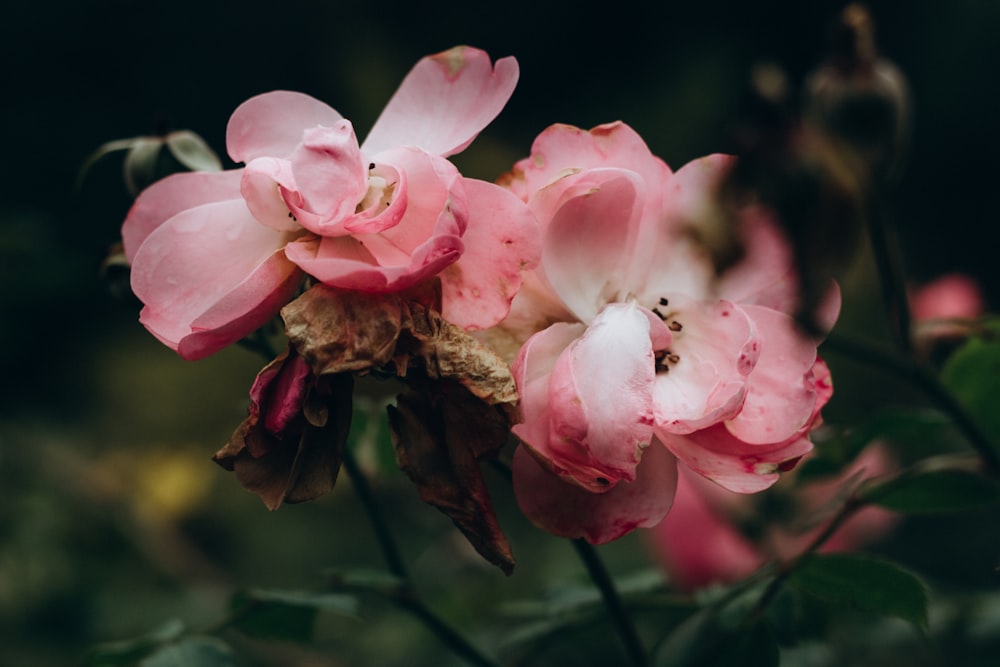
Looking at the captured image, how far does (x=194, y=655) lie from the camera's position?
558 mm

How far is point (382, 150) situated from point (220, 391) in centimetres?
171

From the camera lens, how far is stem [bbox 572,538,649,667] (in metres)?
0.47

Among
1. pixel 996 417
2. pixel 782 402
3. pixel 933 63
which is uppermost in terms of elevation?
pixel 782 402

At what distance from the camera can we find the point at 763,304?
18.1 inches

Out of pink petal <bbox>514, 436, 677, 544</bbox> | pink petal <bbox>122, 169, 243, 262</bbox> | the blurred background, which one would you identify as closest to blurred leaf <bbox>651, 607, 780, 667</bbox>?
pink petal <bbox>514, 436, 677, 544</bbox>

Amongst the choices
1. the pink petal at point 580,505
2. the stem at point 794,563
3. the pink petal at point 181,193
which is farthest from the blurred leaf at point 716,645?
the pink petal at point 181,193

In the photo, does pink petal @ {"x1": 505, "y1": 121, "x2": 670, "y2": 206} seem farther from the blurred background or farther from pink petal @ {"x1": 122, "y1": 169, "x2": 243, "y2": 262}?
the blurred background

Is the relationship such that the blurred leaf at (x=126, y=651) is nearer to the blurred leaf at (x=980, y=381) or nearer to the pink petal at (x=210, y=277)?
the pink petal at (x=210, y=277)

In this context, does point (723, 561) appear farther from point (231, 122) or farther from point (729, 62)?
point (729, 62)

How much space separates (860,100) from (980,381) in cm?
34

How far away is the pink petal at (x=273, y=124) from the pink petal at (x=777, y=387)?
0.23m

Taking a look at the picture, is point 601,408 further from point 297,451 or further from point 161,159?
point 161,159

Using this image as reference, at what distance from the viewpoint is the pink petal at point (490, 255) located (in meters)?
0.41

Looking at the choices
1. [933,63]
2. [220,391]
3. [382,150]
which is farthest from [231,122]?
[933,63]
